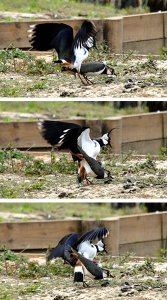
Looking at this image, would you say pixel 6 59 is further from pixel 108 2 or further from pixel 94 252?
pixel 94 252

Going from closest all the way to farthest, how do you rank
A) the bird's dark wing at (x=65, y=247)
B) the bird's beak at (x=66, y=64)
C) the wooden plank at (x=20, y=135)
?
the bird's dark wing at (x=65, y=247), the bird's beak at (x=66, y=64), the wooden plank at (x=20, y=135)

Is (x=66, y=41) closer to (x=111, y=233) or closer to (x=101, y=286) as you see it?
(x=111, y=233)

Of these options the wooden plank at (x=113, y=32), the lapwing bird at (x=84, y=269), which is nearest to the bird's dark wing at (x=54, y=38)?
the wooden plank at (x=113, y=32)

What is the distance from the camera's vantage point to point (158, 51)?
2184 cm

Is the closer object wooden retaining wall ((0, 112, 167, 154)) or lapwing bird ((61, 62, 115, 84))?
lapwing bird ((61, 62, 115, 84))

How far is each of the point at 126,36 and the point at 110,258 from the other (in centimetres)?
262

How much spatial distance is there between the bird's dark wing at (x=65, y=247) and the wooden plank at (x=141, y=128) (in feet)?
8.39

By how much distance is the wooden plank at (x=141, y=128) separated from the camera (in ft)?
70.1

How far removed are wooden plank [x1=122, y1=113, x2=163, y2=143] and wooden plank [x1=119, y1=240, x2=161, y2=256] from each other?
3.70 feet

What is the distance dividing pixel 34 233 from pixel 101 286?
76.6 inches

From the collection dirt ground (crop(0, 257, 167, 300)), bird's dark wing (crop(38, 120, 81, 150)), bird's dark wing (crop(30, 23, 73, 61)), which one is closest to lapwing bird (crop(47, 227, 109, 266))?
dirt ground (crop(0, 257, 167, 300))

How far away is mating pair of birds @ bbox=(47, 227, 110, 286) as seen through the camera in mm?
18328

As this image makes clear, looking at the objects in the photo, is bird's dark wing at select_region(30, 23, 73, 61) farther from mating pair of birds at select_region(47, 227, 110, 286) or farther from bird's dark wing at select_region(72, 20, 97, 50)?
mating pair of birds at select_region(47, 227, 110, 286)

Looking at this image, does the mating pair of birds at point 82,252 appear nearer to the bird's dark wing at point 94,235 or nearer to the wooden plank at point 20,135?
the bird's dark wing at point 94,235
